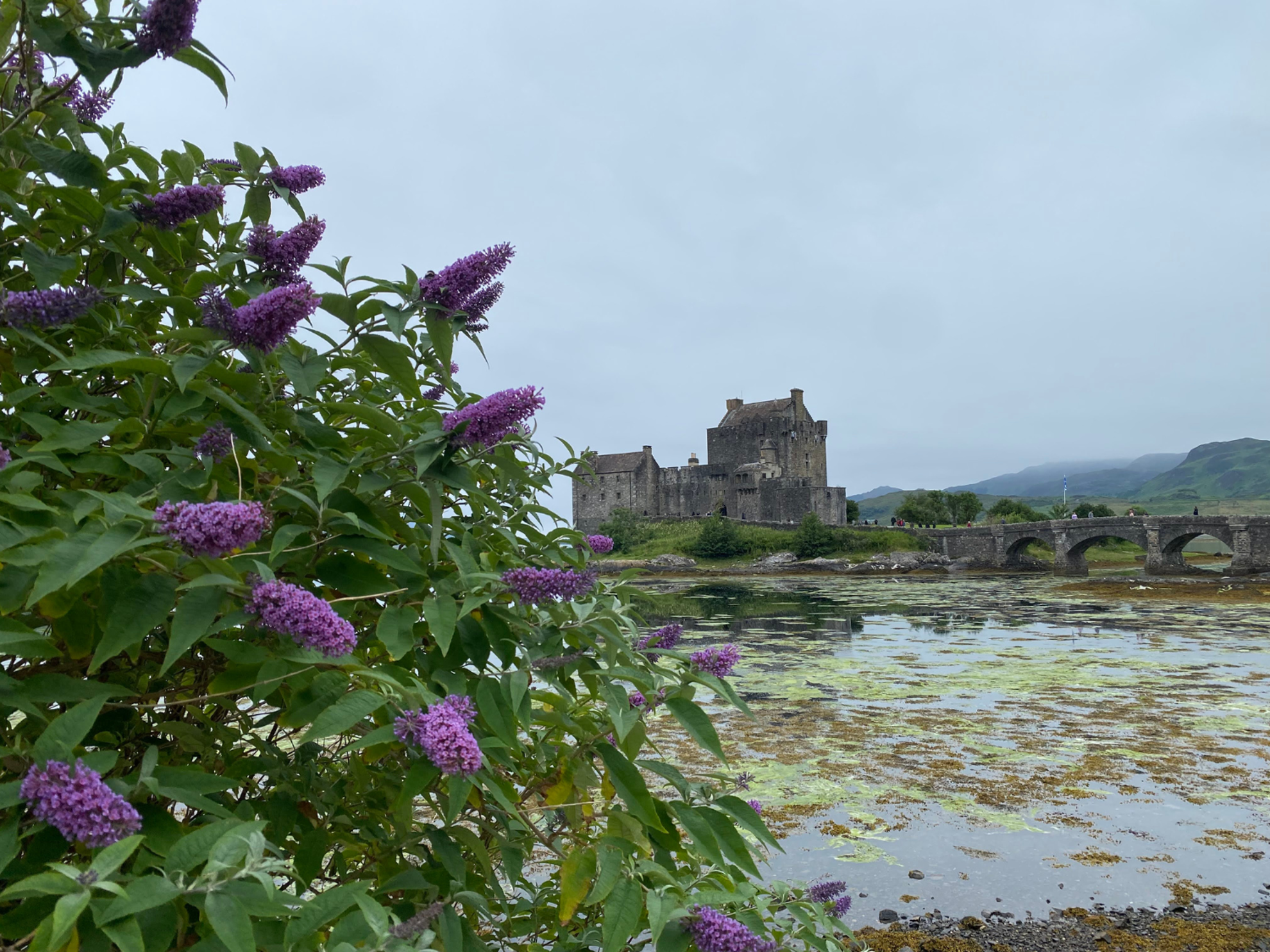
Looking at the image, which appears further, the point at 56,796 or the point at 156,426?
the point at 156,426

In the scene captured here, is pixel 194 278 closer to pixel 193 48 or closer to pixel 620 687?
pixel 193 48

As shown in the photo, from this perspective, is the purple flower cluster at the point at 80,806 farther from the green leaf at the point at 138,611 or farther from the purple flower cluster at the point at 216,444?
the purple flower cluster at the point at 216,444

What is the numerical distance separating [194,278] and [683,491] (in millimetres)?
68865

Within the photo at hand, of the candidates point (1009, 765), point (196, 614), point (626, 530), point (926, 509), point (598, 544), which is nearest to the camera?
point (196, 614)

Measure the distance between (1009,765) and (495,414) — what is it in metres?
8.31

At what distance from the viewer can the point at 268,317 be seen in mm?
1491

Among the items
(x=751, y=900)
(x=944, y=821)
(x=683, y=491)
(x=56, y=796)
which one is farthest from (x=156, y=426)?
(x=683, y=491)

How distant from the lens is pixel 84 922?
1.15 metres

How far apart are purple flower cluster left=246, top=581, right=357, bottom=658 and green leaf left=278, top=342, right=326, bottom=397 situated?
0.39 metres

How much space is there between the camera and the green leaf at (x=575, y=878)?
169 cm

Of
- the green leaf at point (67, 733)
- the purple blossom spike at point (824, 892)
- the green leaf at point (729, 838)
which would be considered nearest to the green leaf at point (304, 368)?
the green leaf at point (67, 733)

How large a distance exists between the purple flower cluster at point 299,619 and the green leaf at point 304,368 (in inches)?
15.4

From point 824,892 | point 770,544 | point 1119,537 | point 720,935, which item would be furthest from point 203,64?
point 770,544

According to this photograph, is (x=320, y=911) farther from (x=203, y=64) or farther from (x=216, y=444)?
(x=203, y=64)
